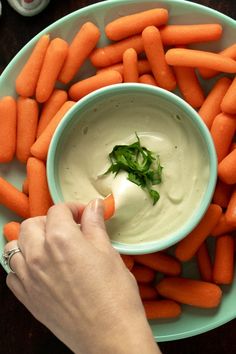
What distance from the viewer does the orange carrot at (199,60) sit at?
3.05ft

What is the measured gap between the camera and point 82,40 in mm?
973

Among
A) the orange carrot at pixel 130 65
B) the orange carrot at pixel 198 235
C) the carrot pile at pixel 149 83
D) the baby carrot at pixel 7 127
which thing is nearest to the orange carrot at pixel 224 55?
the carrot pile at pixel 149 83

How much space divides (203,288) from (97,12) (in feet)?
1.55

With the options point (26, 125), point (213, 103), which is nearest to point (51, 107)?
point (26, 125)

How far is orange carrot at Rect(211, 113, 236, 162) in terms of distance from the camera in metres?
0.94

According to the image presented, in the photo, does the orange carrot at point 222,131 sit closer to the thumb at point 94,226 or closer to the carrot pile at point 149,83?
the carrot pile at point 149,83

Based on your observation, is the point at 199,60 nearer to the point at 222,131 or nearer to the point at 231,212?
the point at 222,131

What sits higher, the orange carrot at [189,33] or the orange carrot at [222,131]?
the orange carrot at [189,33]

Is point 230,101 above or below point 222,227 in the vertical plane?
above

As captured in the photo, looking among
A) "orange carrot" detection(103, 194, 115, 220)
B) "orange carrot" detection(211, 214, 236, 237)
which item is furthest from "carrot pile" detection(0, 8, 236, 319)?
"orange carrot" detection(103, 194, 115, 220)

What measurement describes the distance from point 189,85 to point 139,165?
153 millimetres

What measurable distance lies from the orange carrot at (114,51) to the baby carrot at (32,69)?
82mm

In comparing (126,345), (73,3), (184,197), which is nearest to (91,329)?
(126,345)

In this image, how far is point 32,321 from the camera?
1142 millimetres
